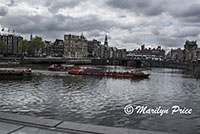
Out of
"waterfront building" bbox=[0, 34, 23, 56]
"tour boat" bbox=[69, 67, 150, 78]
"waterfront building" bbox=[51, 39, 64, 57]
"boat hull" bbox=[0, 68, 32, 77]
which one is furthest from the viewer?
"waterfront building" bbox=[51, 39, 64, 57]

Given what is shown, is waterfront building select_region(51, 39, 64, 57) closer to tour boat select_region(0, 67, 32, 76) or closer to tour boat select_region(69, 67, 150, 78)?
tour boat select_region(69, 67, 150, 78)

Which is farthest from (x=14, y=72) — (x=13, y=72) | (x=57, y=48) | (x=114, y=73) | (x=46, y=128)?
(x=57, y=48)

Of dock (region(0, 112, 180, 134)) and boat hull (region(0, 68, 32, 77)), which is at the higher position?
boat hull (region(0, 68, 32, 77))

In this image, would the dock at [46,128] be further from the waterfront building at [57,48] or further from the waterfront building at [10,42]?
the waterfront building at [57,48]

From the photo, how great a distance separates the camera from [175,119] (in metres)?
16.6

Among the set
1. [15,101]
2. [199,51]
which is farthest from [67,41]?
[15,101]

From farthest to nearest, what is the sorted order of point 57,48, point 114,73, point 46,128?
point 57,48
point 114,73
point 46,128

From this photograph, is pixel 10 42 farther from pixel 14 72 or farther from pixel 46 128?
pixel 46 128

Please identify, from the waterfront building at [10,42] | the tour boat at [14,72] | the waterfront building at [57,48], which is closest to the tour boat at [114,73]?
the tour boat at [14,72]

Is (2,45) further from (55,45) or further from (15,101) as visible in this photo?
(15,101)

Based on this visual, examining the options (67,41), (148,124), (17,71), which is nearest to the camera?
(148,124)

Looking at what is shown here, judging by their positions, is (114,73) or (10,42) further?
(10,42)

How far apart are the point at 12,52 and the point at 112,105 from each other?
17922 cm

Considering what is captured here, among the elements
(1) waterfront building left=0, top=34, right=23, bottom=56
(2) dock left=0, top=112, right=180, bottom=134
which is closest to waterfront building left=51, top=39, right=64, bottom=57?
(1) waterfront building left=0, top=34, right=23, bottom=56
